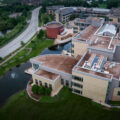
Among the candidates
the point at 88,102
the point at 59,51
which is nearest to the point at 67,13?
the point at 59,51

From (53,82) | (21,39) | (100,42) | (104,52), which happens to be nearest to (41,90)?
(53,82)

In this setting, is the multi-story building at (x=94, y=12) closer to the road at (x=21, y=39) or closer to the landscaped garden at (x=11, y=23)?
the road at (x=21, y=39)

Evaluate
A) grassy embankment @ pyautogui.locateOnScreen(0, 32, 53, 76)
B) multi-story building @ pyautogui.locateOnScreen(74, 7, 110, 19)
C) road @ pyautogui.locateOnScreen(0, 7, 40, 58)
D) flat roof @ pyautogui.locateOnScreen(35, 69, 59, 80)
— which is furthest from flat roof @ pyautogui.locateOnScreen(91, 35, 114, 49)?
multi-story building @ pyautogui.locateOnScreen(74, 7, 110, 19)

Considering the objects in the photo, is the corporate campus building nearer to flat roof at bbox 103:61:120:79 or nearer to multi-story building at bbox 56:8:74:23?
flat roof at bbox 103:61:120:79

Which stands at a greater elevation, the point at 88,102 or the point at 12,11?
the point at 12,11

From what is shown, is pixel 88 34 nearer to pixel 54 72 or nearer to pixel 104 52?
pixel 104 52

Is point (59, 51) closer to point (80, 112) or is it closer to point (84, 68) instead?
point (84, 68)
